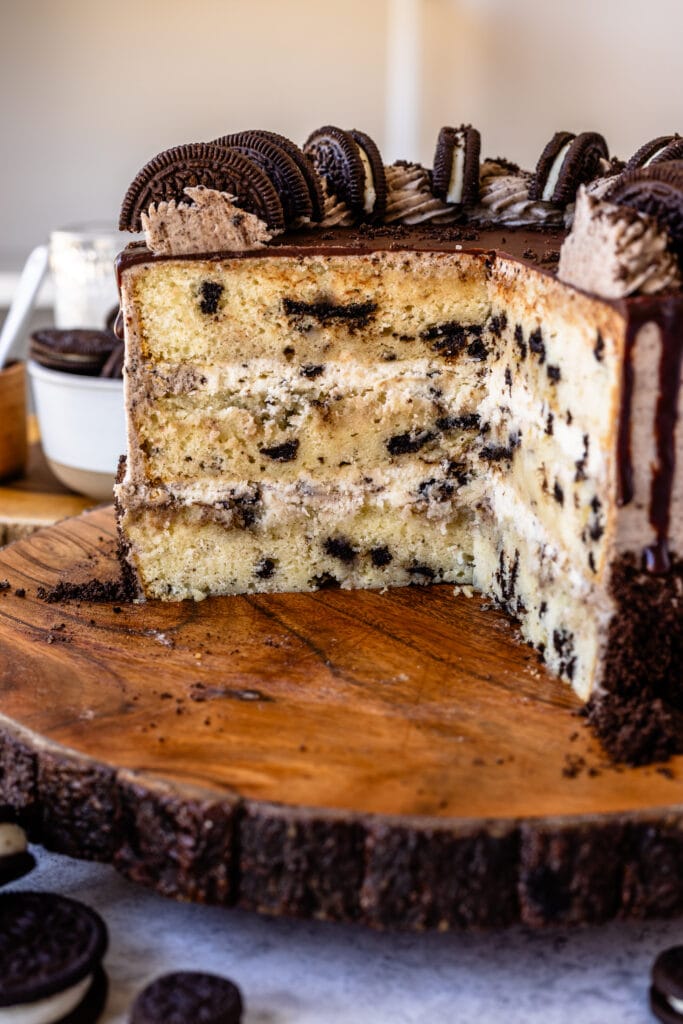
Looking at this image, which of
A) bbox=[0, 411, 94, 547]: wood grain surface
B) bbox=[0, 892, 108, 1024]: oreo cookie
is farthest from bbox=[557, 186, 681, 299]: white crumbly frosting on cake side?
bbox=[0, 411, 94, 547]: wood grain surface

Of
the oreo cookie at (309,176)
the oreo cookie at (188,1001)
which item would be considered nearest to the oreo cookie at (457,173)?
the oreo cookie at (309,176)

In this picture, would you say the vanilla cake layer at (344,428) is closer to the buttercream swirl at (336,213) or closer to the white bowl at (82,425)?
the buttercream swirl at (336,213)

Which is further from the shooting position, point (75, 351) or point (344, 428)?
point (75, 351)

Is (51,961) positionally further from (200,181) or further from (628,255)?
(200,181)

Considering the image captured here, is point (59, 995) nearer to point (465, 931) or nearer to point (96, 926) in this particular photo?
point (96, 926)

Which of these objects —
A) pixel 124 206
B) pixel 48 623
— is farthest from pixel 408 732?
pixel 124 206

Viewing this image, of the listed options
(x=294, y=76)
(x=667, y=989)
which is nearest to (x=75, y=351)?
(x=667, y=989)
